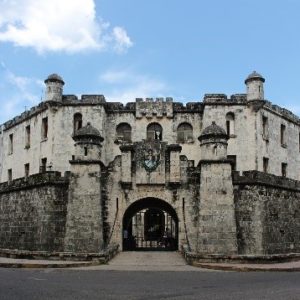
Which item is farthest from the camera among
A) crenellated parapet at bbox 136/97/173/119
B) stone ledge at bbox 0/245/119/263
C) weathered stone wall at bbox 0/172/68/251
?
crenellated parapet at bbox 136/97/173/119

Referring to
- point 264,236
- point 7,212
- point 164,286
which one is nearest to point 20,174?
point 7,212

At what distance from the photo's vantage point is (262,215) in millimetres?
23891

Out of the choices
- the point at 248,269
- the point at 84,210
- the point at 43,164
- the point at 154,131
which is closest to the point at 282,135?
the point at 154,131

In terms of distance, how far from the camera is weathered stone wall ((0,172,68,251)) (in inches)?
937

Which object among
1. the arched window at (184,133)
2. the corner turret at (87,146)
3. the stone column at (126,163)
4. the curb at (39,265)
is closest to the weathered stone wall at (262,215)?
the stone column at (126,163)

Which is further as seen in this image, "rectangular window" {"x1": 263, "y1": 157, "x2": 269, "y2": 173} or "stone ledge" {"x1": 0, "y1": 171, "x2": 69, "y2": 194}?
"rectangular window" {"x1": 263, "y1": 157, "x2": 269, "y2": 173}

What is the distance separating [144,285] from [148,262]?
7.29 meters

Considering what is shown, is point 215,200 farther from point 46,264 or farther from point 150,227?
point 150,227

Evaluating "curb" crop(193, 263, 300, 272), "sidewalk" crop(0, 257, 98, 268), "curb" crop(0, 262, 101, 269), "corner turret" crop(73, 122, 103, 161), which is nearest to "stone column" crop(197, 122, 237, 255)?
"curb" crop(193, 263, 300, 272)

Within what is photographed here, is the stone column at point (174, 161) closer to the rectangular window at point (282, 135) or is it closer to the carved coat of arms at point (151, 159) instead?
the carved coat of arms at point (151, 159)

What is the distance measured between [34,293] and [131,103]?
89.9 feet

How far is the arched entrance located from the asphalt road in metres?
8.44

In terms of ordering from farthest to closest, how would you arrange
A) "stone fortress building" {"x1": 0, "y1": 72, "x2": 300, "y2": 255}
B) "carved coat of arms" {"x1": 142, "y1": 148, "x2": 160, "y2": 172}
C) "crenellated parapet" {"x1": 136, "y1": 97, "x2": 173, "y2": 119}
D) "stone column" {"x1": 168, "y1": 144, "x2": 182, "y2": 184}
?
1. "crenellated parapet" {"x1": 136, "y1": 97, "x2": 173, "y2": 119}
2. "carved coat of arms" {"x1": 142, "y1": 148, "x2": 160, "y2": 172}
3. "stone column" {"x1": 168, "y1": 144, "x2": 182, "y2": 184}
4. "stone fortress building" {"x1": 0, "y1": 72, "x2": 300, "y2": 255}

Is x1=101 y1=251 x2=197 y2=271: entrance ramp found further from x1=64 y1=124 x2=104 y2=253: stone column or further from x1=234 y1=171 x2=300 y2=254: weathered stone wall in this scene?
x1=234 y1=171 x2=300 y2=254: weathered stone wall
